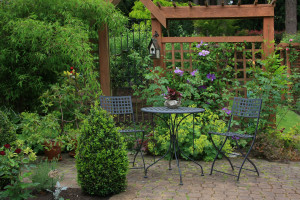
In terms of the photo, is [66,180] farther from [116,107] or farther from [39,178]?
[116,107]

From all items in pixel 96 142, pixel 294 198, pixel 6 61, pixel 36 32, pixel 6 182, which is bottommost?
pixel 294 198


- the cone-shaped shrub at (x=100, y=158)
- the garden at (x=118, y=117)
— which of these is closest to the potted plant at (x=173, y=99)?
the garden at (x=118, y=117)

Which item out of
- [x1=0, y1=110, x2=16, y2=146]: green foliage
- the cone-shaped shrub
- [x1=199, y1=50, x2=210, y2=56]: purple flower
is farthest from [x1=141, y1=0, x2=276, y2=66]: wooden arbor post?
[x1=0, y1=110, x2=16, y2=146]: green foliage

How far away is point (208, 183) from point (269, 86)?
7.60ft

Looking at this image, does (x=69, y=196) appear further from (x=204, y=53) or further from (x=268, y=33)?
(x=268, y=33)

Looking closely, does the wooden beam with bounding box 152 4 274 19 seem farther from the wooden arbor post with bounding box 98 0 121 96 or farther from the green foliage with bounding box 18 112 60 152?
the green foliage with bounding box 18 112 60 152

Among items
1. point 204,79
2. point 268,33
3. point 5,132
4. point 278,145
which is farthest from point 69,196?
point 268,33

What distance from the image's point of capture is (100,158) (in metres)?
3.45

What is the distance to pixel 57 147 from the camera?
17.0 ft

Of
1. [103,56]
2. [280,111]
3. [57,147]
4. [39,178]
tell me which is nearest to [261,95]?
[280,111]

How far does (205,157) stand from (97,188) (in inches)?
82.9

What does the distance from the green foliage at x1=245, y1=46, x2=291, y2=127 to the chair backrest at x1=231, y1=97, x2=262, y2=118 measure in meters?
1.12

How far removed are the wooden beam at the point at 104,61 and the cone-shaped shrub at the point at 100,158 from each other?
2997 millimetres

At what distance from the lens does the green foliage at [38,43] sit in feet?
16.8
